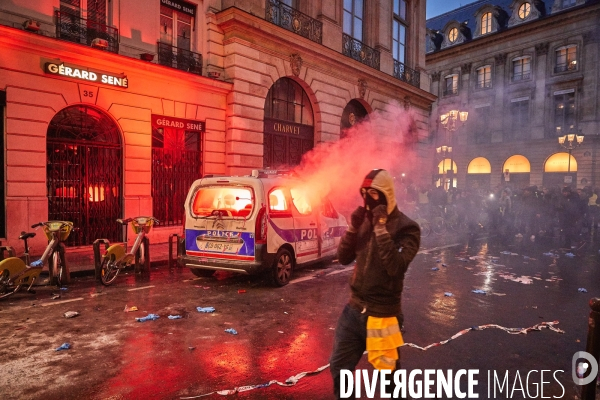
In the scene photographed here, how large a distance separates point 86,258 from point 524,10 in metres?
40.1

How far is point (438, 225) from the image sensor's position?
17625mm

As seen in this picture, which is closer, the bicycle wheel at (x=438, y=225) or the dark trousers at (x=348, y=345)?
the dark trousers at (x=348, y=345)

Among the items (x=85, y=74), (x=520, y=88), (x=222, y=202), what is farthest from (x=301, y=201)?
(x=520, y=88)

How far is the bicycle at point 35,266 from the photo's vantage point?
632cm

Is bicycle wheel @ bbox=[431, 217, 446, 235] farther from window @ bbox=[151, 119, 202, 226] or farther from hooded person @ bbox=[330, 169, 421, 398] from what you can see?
hooded person @ bbox=[330, 169, 421, 398]

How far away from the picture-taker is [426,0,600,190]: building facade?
31812 millimetres

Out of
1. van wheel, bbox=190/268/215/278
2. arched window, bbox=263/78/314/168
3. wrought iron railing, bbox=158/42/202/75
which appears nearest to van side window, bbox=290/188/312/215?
van wheel, bbox=190/268/215/278

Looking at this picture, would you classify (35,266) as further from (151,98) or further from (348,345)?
(151,98)

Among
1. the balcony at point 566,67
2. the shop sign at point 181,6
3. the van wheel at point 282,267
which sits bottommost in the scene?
the van wheel at point 282,267

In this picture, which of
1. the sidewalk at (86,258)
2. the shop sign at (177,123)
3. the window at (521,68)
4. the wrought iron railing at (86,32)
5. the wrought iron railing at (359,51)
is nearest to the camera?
the sidewalk at (86,258)

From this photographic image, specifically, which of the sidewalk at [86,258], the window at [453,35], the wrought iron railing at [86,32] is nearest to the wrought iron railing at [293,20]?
the wrought iron railing at [86,32]

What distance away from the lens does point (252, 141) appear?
1450 cm

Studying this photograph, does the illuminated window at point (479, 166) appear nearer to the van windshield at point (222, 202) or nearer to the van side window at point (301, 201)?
the van side window at point (301, 201)

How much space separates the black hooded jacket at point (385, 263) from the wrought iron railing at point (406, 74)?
20566mm
